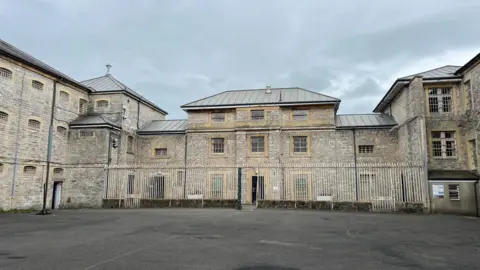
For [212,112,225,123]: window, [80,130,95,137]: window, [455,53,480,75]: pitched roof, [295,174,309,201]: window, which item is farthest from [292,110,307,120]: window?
[80,130,95,137]: window

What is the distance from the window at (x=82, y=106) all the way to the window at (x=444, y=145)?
24291 mm

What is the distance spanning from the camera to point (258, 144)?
2438cm

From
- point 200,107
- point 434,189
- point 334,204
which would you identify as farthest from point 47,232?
point 434,189

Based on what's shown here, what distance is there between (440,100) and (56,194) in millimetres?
25431

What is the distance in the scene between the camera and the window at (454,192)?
57.8 feet

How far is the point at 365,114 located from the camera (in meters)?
26.0

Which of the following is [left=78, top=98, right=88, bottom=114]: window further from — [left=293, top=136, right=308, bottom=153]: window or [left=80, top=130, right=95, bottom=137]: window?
[left=293, top=136, right=308, bottom=153]: window

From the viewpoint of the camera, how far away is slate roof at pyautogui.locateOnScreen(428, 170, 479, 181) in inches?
685

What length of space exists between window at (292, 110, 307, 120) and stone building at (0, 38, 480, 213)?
0.07m

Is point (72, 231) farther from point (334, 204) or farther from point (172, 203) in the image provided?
point (334, 204)

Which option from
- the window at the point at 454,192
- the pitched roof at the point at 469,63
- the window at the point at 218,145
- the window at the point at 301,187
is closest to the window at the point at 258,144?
the window at the point at 218,145

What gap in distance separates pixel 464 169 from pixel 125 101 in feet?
76.1

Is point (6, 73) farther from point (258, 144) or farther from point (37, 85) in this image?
point (258, 144)

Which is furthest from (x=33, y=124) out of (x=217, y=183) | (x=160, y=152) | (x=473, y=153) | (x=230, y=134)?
(x=473, y=153)
